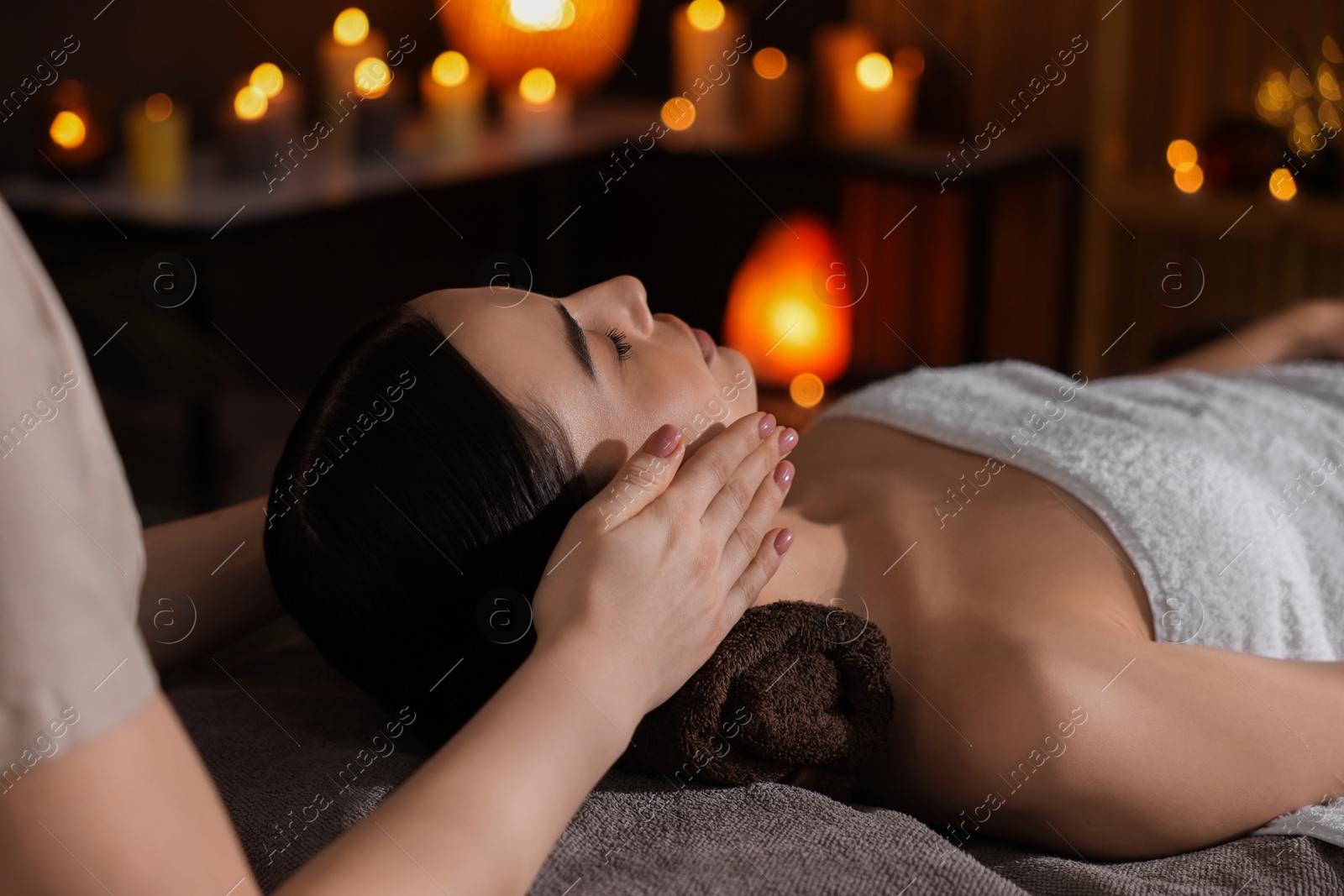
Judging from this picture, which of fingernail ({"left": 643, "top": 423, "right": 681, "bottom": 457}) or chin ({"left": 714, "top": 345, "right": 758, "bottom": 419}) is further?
chin ({"left": 714, "top": 345, "right": 758, "bottom": 419})

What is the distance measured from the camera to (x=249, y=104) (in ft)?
8.13

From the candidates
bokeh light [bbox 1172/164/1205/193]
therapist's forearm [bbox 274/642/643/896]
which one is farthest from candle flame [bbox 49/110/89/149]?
bokeh light [bbox 1172/164/1205/193]

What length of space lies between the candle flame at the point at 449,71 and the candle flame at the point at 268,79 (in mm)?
374

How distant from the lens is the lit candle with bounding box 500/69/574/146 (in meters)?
3.08

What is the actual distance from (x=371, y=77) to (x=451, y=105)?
0.20 m

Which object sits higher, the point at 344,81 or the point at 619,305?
the point at 344,81

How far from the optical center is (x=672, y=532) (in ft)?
2.64

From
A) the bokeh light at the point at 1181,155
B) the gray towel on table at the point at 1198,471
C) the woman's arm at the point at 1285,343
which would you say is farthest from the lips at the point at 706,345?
the bokeh light at the point at 1181,155

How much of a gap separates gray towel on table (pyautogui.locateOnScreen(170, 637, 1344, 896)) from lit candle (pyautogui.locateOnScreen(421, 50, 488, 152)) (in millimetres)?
2144

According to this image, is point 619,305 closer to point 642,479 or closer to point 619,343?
point 619,343

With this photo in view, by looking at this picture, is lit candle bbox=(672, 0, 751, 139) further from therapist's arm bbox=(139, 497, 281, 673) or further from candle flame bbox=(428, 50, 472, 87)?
therapist's arm bbox=(139, 497, 281, 673)

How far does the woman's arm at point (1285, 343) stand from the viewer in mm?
1598

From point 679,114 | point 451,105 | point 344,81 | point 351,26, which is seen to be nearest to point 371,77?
point 344,81

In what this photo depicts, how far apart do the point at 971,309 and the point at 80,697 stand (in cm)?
253
